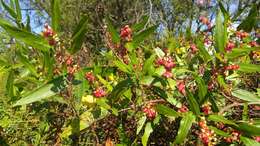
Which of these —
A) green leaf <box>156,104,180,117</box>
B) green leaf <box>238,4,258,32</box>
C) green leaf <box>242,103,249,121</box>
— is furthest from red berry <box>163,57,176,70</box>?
green leaf <box>238,4,258,32</box>

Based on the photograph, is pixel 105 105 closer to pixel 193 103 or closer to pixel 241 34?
pixel 193 103

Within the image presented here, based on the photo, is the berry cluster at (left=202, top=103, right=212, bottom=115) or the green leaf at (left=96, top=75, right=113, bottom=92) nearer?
the berry cluster at (left=202, top=103, right=212, bottom=115)

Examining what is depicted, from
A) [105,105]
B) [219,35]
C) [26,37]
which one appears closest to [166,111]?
[105,105]

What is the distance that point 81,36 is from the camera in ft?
3.81

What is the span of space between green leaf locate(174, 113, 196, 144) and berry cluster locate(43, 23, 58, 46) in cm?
35

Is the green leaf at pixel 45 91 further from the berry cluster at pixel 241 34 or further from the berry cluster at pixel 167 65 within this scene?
the berry cluster at pixel 241 34

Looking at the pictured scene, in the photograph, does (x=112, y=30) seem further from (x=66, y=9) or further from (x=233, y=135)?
(x=66, y=9)

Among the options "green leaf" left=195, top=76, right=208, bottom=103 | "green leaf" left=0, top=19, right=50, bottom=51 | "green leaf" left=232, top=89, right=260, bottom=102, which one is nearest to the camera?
"green leaf" left=0, top=19, right=50, bottom=51

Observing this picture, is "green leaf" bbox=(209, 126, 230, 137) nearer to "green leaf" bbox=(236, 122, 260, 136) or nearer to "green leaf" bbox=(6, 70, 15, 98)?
"green leaf" bbox=(236, 122, 260, 136)

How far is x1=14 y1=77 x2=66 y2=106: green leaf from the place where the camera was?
1.17 metres

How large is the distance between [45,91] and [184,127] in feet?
1.09

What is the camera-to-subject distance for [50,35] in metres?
1.13

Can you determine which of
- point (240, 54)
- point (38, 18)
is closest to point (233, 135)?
point (240, 54)

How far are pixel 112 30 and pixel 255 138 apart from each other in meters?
0.45
